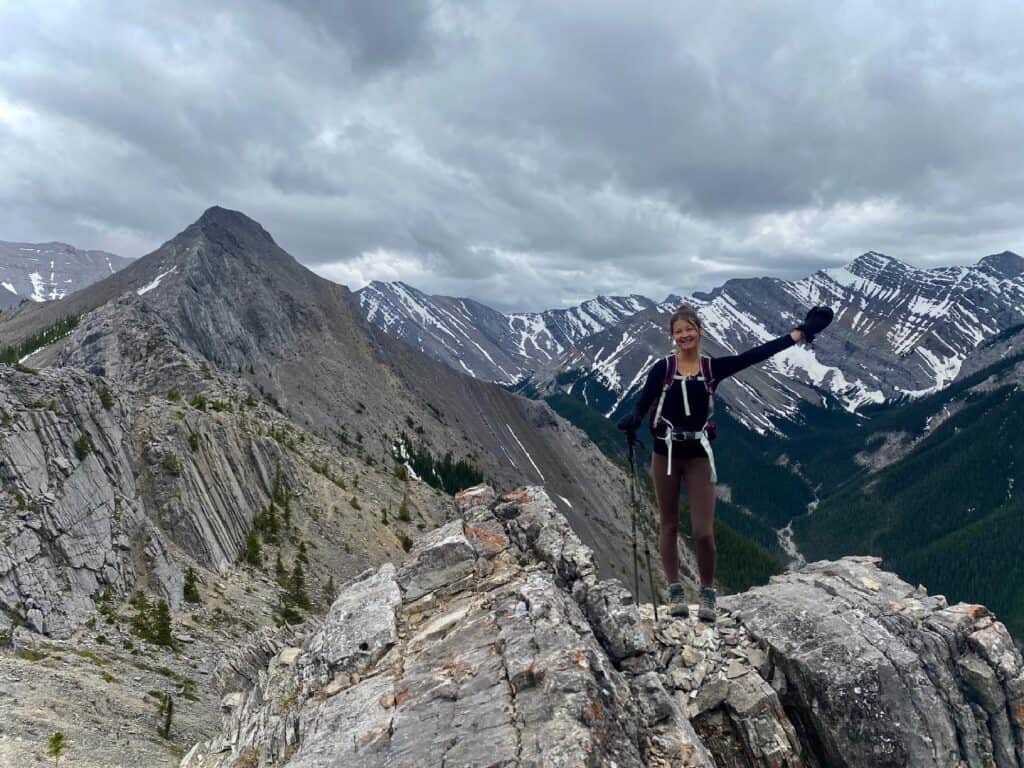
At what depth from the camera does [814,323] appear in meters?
A: 11.1

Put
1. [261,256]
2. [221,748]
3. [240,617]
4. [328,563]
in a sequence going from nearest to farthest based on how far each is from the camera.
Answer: [221,748] → [240,617] → [328,563] → [261,256]

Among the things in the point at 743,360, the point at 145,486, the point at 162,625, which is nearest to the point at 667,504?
the point at 743,360

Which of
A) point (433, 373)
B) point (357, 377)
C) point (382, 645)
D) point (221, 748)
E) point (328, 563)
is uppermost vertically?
point (433, 373)

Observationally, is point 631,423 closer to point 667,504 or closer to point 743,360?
point 667,504

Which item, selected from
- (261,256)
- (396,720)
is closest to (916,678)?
(396,720)

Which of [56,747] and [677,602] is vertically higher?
[677,602]

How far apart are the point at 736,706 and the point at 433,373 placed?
14175cm

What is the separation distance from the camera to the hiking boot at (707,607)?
13.3m

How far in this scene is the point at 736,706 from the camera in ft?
37.2

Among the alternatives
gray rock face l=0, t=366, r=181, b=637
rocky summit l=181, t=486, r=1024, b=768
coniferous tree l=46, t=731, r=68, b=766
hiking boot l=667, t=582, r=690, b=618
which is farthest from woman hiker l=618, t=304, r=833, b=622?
gray rock face l=0, t=366, r=181, b=637

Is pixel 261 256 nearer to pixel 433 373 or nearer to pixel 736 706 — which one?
pixel 433 373

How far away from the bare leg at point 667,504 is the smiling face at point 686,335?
2.44 m

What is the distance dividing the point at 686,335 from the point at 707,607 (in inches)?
268

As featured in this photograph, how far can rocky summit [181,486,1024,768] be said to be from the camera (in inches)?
340
